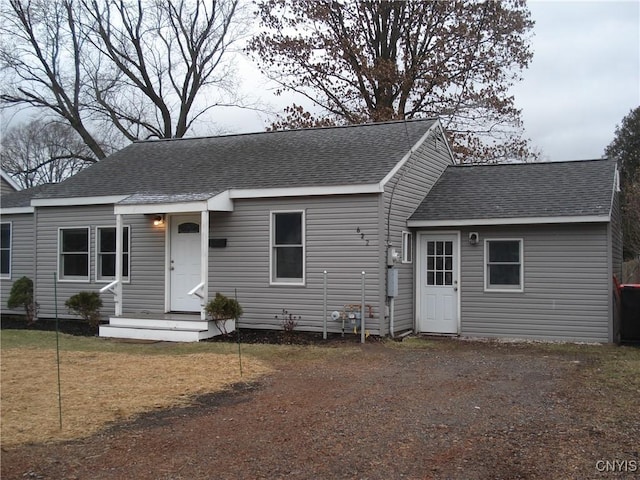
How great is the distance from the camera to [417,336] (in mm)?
13047

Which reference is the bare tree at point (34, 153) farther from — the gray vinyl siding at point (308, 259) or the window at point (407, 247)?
the window at point (407, 247)

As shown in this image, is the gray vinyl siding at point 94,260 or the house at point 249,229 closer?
the house at point 249,229

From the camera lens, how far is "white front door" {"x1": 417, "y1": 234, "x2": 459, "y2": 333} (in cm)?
1302

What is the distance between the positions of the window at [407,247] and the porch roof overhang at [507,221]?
257mm

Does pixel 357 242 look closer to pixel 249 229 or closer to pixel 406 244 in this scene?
pixel 406 244

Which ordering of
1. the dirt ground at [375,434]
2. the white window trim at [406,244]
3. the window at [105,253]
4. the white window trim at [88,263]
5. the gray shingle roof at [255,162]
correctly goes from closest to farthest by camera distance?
the dirt ground at [375,434], the gray shingle roof at [255,162], the white window trim at [406,244], the window at [105,253], the white window trim at [88,263]

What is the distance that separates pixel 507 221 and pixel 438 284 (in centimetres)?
200

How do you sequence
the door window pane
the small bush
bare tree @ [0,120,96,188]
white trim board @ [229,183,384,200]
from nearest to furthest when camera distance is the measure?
white trim board @ [229,183,384,200], the small bush, the door window pane, bare tree @ [0,120,96,188]

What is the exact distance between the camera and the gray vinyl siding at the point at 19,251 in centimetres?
1694

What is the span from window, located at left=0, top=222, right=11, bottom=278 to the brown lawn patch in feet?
24.7

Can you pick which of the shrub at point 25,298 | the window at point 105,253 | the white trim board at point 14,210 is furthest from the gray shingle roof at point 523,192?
the white trim board at point 14,210

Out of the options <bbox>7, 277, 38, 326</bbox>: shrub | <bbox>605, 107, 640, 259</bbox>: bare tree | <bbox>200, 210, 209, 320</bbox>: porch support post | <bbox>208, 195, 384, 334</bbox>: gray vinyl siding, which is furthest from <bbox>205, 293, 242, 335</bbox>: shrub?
<bbox>605, 107, 640, 259</bbox>: bare tree

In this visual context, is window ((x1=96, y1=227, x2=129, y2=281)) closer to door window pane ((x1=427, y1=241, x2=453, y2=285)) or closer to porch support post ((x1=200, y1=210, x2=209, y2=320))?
porch support post ((x1=200, y1=210, x2=209, y2=320))

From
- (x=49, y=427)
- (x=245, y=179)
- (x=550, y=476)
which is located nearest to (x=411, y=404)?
(x=550, y=476)
